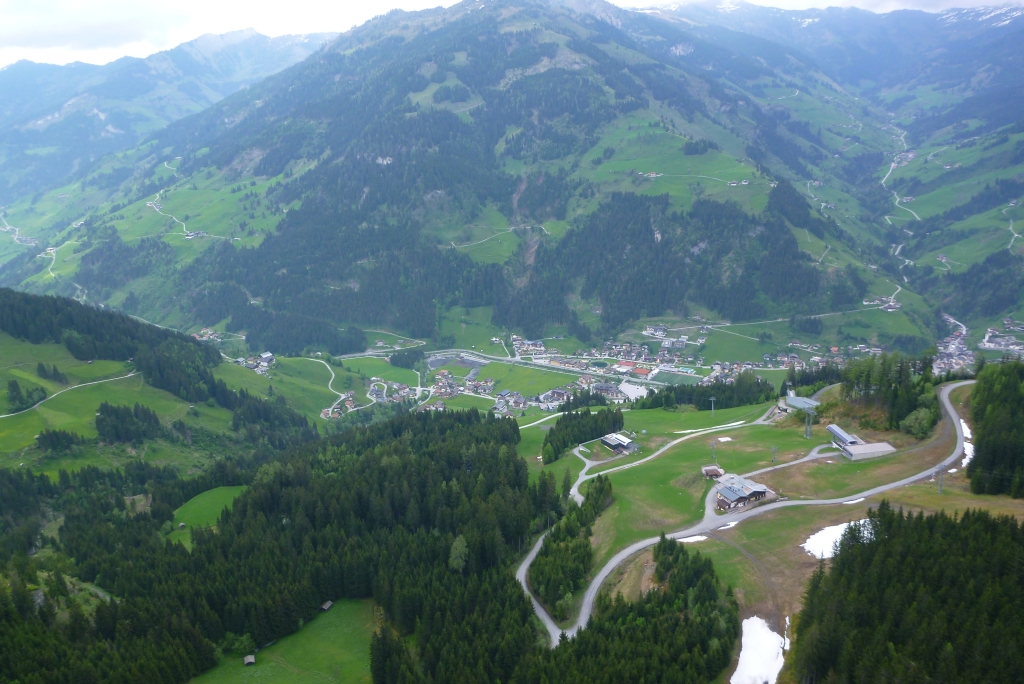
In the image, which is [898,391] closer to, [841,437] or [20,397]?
[841,437]

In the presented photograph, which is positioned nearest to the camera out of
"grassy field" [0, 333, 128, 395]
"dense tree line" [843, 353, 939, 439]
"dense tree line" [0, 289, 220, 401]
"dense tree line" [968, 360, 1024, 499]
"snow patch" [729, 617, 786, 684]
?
"snow patch" [729, 617, 786, 684]

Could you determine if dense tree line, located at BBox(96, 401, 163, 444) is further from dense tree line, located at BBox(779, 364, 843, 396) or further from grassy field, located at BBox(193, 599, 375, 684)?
dense tree line, located at BBox(779, 364, 843, 396)

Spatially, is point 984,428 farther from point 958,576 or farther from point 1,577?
point 1,577

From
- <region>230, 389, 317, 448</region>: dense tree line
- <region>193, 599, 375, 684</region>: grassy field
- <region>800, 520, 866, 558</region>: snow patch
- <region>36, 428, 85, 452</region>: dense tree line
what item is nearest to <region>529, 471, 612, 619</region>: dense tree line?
Answer: <region>193, 599, 375, 684</region>: grassy field

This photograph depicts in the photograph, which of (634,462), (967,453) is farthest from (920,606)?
(634,462)

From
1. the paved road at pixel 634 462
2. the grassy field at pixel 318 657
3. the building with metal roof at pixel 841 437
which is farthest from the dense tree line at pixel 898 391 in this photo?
the grassy field at pixel 318 657

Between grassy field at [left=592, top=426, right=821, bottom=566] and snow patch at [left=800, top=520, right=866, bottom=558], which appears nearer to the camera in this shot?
snow patch at [left=800, top=520, right=866, bottom=558]

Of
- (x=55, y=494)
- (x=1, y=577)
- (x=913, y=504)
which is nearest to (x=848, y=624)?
(x=913, y=504)
